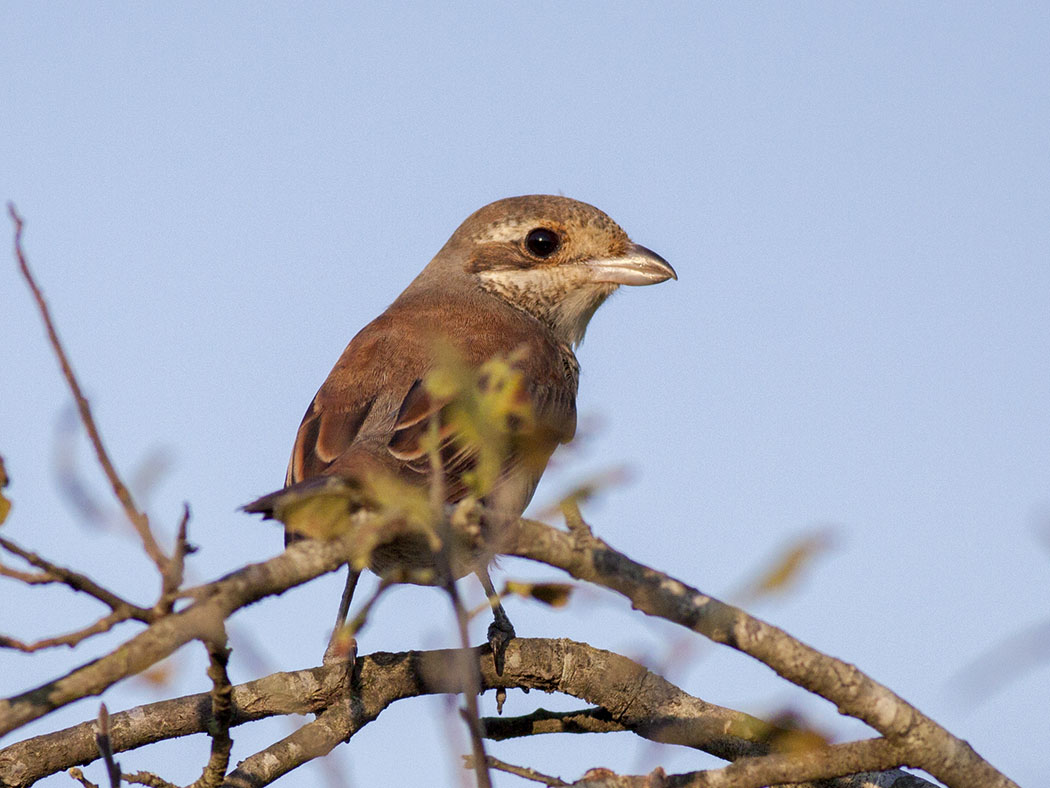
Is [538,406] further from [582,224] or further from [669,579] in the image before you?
[669,579]

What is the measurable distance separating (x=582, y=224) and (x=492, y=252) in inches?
20.0

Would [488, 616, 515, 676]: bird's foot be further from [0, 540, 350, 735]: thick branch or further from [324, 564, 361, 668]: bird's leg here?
[0, 540, 350, 735]: thick branch

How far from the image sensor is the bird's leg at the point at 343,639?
1757 mm

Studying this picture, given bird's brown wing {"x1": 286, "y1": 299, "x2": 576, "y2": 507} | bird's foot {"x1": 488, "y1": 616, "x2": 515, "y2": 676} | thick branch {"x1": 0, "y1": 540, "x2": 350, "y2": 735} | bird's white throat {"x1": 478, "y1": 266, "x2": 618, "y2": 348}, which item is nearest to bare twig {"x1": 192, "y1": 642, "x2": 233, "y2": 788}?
thick branch {"x1": 0, "y1": 540, "x2": 350, "y2": 735}

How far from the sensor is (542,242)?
22.0 ft

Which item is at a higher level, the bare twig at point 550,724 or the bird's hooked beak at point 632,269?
the bird's hooked beak at point 632,269

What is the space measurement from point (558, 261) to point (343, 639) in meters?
5.12

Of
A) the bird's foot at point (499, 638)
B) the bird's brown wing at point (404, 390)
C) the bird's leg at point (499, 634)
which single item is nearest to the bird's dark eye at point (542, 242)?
the bird's brown wing at point (404, 390)

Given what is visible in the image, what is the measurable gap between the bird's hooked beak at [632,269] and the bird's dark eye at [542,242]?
194 millimetres

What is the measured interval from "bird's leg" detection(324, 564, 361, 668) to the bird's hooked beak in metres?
2.10

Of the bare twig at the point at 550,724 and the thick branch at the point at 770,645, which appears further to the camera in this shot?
the bare twig at the point at 550,724

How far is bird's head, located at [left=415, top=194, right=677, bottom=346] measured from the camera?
21.8ft

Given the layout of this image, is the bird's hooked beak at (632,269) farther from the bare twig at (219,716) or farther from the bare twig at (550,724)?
the bare twig at (219,716)

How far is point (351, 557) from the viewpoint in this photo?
1.79m
